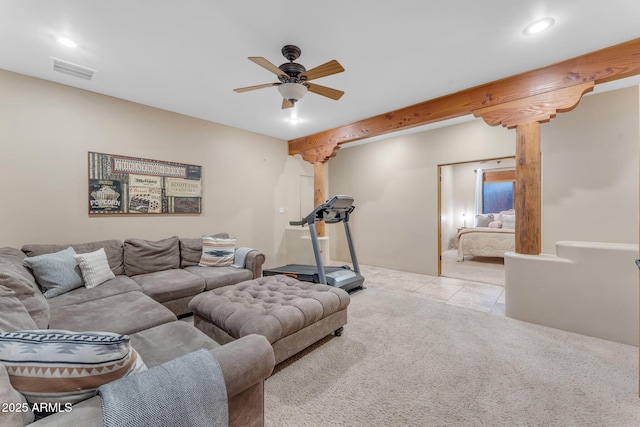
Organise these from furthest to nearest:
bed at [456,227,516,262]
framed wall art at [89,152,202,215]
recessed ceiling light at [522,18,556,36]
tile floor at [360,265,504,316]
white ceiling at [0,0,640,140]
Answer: bed at [456,227,516,262], tile floor at [360,265,504,316], framed wall art at [89,152,202,215], recessed ceiling light at [522,18,556,36], white ceiling at [0,0,640,140]

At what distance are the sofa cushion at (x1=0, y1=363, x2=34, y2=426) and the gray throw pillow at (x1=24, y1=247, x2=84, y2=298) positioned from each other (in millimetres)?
2146

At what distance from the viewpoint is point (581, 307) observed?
2516mm

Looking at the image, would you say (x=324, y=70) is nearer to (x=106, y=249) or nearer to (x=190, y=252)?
(x=190, y=252)

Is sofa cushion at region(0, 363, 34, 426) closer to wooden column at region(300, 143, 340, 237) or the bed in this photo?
wooden column at region(300, 143, 340, 237)

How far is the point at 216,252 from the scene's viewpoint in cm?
354

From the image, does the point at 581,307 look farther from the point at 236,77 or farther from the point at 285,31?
the point at 236,77

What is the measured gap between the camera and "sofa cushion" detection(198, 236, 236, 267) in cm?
350

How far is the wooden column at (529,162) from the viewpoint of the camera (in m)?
2.73

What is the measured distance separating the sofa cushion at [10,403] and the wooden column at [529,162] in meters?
3.67

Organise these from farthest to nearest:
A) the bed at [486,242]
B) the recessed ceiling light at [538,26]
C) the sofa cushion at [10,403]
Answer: the bed at [486,242]
the recessed ceiling light at [538,26]
the sofa cushion at [10,403]

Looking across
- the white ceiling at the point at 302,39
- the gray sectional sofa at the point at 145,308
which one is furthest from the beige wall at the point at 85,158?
the gray sectional sofa at the point at 145,308

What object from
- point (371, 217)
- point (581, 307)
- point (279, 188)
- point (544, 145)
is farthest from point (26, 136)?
point (544, 145)

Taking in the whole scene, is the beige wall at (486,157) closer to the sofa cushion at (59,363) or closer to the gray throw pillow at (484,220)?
the gray throw pillow at (484,220)

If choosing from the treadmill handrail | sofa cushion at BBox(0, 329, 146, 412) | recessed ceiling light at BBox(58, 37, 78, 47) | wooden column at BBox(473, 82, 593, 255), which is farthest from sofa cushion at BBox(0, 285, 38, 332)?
wooden column at BBox(473, 82, 593, 255)
